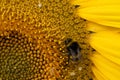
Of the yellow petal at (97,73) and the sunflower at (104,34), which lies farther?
the yellow petal at (97,73)

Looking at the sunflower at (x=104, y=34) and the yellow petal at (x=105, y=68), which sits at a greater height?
the sunflower at (x=104, y=34)

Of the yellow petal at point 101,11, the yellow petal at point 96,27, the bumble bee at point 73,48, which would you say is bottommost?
the bumble bee at point 73,48

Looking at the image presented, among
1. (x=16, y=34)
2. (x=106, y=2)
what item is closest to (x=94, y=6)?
(x=106, y=2)

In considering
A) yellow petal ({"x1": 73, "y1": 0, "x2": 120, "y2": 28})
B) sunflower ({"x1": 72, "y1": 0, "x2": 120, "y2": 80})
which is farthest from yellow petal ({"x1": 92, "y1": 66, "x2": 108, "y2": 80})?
yellow petal ({"x1": 73, "y1": 0, "x2": 120, "y2": 28})

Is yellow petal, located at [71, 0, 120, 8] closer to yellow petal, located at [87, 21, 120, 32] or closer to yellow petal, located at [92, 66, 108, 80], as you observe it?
yellow petal, located at [87, 21, 120, 32]

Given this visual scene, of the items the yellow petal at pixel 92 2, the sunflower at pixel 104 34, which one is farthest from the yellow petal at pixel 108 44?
the yellow petal at pixel 92 2

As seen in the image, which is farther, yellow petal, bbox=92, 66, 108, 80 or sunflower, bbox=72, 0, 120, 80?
yellow petal, bbox=92, 66, 108, 80

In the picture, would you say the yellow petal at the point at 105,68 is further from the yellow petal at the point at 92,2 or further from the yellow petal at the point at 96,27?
the yellow petal at the point at 92,2
